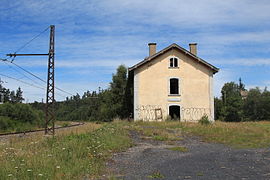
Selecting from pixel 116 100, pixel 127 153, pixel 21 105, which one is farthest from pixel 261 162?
pixel 116 100

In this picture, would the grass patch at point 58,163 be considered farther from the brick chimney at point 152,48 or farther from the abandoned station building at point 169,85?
the brick chimney at point 152,48

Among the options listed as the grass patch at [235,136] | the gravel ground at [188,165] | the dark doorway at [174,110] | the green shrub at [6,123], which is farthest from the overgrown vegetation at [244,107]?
the gravel ground at [188,165]

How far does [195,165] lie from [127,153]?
317cm

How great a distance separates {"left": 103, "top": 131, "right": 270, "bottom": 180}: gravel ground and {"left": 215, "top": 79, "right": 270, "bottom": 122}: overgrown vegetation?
2007 inches

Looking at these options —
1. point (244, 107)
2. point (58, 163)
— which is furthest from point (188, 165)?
point (244, 107)

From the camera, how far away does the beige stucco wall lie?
28438 mm

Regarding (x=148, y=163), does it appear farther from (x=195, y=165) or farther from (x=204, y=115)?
(x=204, y=115)

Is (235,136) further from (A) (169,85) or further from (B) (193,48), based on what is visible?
(B) (193,48)

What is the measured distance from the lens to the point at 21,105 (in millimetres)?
40312

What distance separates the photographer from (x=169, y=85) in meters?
28.5

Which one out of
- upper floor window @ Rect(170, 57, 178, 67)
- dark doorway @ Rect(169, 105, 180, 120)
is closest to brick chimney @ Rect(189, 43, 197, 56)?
upper floor window @ Rect(170, 57, 178, 67)

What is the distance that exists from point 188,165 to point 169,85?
19656 millimetres

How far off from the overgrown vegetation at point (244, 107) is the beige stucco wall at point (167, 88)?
3315cm

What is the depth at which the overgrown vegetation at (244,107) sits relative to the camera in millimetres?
64812
